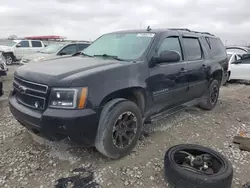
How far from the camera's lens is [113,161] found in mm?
3047

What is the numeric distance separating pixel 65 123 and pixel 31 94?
0.66m

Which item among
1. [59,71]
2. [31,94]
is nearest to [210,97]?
[59,71]

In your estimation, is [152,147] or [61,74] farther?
[152,147]

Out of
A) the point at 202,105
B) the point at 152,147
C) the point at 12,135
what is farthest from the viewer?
the point at 202,105

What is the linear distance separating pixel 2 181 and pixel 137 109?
190 centimetres

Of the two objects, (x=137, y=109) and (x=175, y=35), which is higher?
(x=175, y=35)

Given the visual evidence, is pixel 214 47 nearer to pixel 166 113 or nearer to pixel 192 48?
pixel 192 48

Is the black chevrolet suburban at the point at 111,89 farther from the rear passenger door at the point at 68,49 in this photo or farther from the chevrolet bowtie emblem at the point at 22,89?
the rear passenger door at the point at 68,49

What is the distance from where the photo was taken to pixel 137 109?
313 centimetres

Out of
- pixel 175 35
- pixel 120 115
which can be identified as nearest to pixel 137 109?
pixel 120 115

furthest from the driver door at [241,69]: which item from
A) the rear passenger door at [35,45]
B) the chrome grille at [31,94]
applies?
the rear passenger door at [35,45]

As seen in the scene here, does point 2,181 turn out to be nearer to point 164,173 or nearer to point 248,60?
point 164,173

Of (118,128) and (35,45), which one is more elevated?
(35,45)

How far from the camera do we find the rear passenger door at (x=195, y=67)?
4195mm
